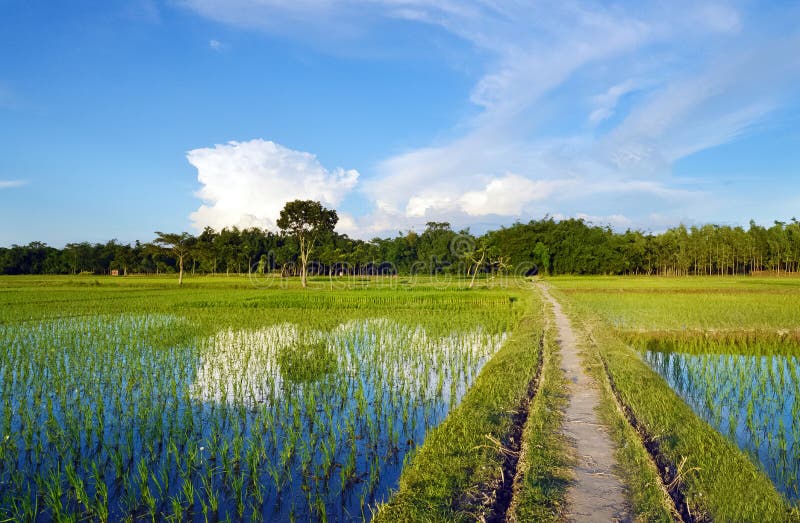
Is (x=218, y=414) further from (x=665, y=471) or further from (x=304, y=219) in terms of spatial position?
(x=304, y=219)

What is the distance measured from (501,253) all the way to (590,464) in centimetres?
6252

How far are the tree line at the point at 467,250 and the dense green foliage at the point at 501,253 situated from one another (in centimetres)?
15

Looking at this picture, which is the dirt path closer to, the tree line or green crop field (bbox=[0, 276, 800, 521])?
green crop field (bbox=[0, 276, 800, 521])

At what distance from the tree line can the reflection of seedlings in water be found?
121ft

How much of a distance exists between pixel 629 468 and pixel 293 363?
719 cm

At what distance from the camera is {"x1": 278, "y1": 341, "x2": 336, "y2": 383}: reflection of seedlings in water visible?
8.71 m

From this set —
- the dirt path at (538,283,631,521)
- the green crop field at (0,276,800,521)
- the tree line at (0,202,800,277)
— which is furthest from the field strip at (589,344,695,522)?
the tree line at (0,202,800,277)

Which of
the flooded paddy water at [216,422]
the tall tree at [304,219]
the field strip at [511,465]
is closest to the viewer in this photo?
the field strip at [511,465]

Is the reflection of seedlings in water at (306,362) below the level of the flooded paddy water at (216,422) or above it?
above

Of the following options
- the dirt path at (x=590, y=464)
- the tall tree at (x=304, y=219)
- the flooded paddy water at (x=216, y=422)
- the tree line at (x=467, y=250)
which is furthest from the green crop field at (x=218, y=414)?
the tree line at (x=467, y=250)

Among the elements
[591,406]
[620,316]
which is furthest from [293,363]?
[620,316]

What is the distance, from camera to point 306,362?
32.4ft

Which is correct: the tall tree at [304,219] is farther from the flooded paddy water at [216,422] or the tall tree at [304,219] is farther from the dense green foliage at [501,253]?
the flooded paddy water at [216,422]

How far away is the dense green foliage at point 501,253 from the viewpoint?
190ft
